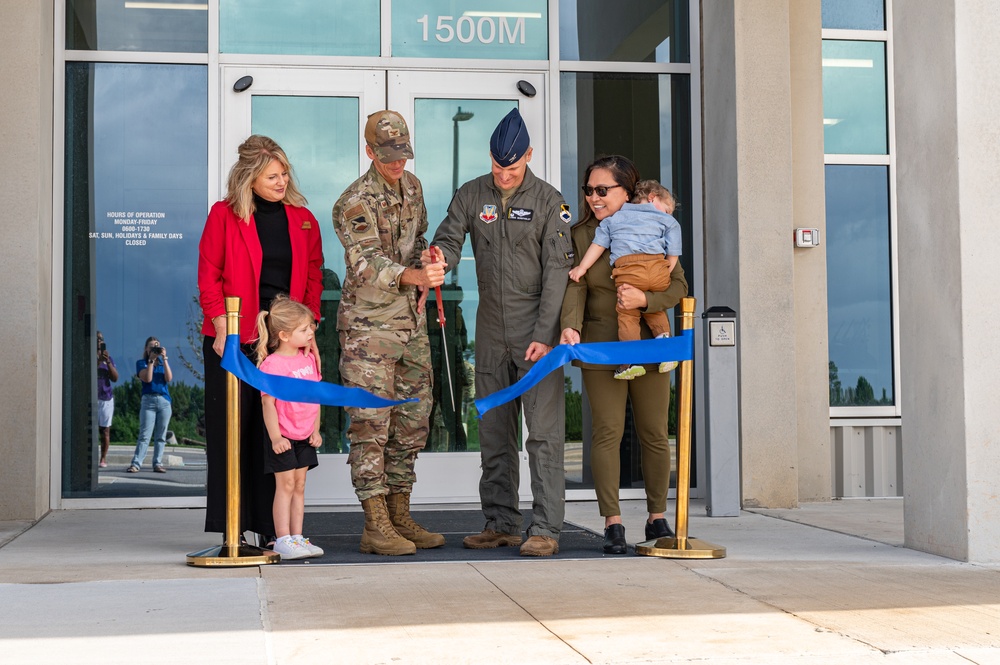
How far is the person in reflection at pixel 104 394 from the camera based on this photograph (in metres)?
7.36

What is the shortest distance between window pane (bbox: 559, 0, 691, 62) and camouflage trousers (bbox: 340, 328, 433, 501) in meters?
3.33

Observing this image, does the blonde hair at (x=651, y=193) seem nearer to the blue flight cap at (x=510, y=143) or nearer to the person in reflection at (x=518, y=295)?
the person in reflection at (x=518, y=295)

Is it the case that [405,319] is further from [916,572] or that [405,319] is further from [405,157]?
[916,572]

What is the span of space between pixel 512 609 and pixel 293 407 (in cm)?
171

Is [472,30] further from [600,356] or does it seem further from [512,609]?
[512,609]

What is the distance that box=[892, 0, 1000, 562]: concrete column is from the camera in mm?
4934

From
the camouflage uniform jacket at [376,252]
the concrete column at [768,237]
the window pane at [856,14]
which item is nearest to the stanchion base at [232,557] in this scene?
the camouflage uniform jacket at [376,252]

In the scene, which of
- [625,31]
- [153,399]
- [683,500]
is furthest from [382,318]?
[625,31]

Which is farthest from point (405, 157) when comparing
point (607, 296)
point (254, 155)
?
point (607, 296)

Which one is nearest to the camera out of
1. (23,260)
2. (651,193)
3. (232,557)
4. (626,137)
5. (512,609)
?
(512,609)

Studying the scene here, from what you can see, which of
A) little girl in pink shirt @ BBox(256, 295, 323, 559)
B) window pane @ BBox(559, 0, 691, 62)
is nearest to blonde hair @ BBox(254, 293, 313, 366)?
little girl in pink shirt @ BBox(256, 295, 323, 559)

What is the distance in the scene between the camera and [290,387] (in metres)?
5.11

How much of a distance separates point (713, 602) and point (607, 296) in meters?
1.80

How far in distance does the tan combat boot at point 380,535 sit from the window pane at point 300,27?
3.62 meters
